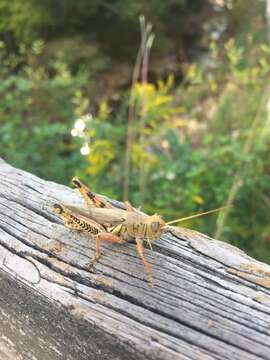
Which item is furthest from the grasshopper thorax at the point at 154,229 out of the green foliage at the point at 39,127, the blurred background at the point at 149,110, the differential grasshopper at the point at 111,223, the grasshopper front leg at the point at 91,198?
the green foliage at the point at 39,127

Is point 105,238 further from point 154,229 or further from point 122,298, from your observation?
point 122,298

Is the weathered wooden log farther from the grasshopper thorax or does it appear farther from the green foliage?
the green foliage

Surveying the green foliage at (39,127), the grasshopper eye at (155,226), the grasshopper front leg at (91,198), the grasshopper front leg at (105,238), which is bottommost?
the green foliage at (39,127)

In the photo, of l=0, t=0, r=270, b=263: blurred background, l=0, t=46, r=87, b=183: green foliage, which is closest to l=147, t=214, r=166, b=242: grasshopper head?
l=0, t=0, r=270, b=263: blurred background

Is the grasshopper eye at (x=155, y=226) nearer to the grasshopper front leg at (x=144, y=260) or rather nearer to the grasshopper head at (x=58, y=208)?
the grasshopper front leg at (x=144, y=260)

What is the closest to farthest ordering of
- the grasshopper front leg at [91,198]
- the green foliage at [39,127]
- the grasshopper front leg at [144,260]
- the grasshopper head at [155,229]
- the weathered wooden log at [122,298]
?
the weathered wooden log at [122,298] → the grasshopper front leg at [144,260] → the grasshopper head at [155,229] → the grasshopper front leg at [91,198] → the green foliage at [39,127]
